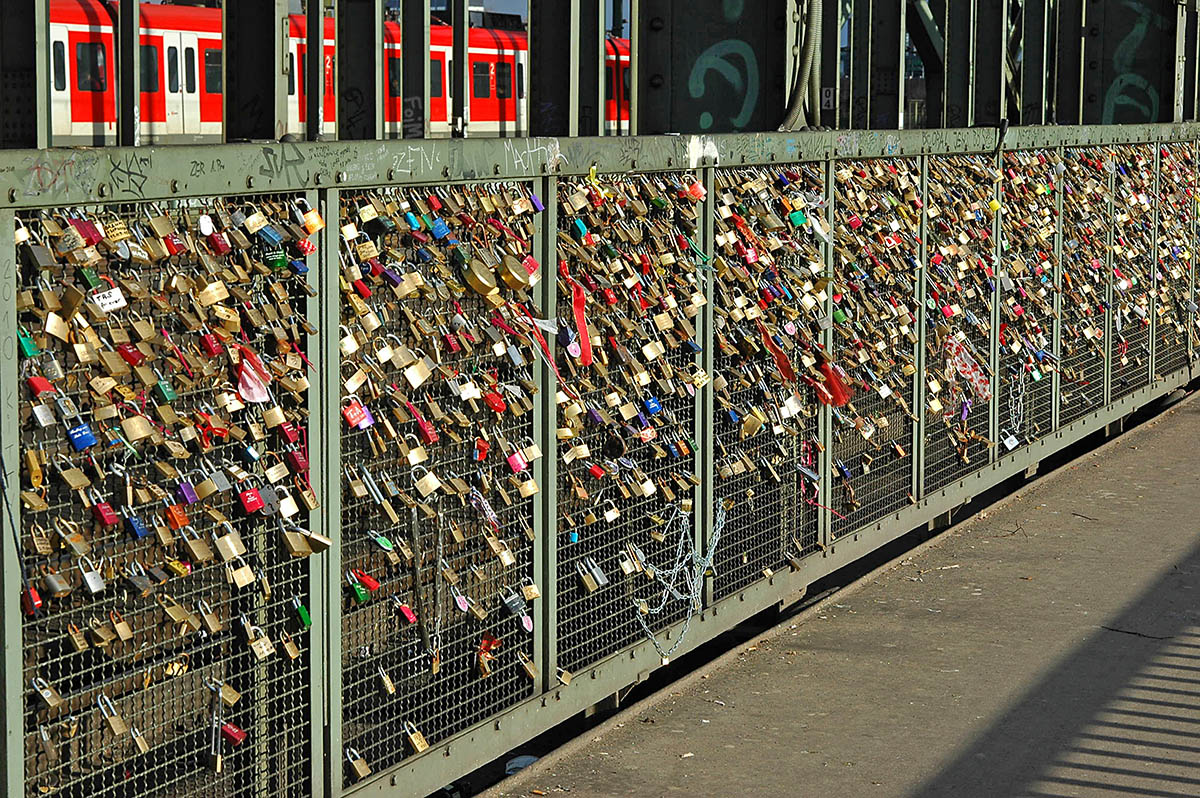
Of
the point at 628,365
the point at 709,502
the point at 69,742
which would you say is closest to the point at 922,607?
the point at 709,502

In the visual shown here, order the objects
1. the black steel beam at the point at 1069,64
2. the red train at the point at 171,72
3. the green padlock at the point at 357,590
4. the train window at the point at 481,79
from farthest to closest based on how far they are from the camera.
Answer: the train window at the point at 481,79, the red train at the point at 171,72, the black steel beam at the point at 1069,64, the green padlock at the point at 357,590

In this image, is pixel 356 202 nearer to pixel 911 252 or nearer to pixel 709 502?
pixel 709 502

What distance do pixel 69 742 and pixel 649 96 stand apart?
578 cm

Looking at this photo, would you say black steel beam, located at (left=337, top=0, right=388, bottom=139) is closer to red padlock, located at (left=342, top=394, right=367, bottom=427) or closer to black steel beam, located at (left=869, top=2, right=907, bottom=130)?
red padlock, located at (left=342, top=394, right=367, bottom=427)

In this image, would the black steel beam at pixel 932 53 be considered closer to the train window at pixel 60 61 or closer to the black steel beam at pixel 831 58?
the black steel beam at pixel 831 58

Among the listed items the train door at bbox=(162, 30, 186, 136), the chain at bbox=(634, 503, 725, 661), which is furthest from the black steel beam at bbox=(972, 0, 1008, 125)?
the train door at bbox=(162, 30, 186, 136)

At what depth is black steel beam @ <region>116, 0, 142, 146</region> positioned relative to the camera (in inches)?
169

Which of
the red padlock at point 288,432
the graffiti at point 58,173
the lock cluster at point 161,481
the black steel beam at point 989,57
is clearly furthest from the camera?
the black steel beam at point 989,57

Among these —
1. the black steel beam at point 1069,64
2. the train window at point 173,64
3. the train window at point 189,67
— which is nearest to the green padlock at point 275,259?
the black steel beam at point 1069,64

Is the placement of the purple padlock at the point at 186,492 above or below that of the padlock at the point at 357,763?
above

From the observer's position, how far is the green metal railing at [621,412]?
4.05 metres

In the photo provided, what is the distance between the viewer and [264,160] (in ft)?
13.8

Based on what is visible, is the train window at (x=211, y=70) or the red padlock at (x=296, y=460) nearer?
the red padlock at (x=296, y=460)

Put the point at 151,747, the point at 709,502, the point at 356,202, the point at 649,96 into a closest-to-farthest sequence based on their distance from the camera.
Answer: the point at 151,747 < the point at 356,202 < the point at 709,502 < the point at 649,96
